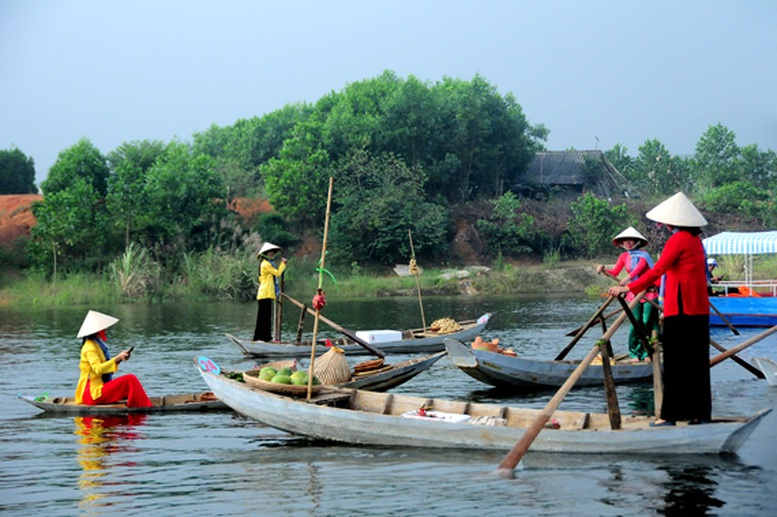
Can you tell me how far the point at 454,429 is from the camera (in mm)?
8750

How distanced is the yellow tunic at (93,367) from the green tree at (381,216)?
26780 millimetres

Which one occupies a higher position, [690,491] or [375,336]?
[375,336]

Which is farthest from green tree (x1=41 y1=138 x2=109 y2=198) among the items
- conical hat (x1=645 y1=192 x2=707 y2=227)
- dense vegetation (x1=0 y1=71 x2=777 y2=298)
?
conical hat (x1=645 y1=192 x2=707 y2=227)

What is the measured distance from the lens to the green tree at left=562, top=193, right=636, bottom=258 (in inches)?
1532

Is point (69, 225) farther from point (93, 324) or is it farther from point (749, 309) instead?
point (93, 324)

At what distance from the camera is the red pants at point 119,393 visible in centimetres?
1085

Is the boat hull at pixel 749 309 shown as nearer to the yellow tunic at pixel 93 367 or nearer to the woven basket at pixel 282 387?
the woven basket at pixel 282 387

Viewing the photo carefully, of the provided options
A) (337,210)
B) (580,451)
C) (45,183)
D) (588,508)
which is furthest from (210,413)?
(337,210)

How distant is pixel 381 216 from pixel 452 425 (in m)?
29.4

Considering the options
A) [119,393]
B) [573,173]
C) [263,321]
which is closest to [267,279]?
[263,321]

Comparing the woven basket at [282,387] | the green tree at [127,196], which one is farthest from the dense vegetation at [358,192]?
the woven basket at [282,387]

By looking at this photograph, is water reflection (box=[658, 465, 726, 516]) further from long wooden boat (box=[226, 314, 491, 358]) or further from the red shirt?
long wooden boat (box=[226, 314, 491, 358])

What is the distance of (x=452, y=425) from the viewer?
28.7 ft

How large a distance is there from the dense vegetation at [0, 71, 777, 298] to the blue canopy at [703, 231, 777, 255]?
15485mm
